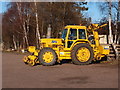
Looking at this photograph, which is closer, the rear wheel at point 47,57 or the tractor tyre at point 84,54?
the rear wheel at point 47,57

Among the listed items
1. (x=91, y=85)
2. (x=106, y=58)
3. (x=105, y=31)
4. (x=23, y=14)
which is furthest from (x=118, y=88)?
(x=23, y=14)

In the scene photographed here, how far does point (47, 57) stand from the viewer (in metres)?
14.5

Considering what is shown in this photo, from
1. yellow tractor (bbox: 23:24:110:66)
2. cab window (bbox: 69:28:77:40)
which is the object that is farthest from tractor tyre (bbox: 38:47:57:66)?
cab window (bbox: 69:28:77:40)

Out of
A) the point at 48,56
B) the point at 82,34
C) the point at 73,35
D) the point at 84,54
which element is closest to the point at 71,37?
the point at 73,35

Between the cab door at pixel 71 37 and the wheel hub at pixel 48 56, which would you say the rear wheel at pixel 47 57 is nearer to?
the wheel hub at pixel 48 56

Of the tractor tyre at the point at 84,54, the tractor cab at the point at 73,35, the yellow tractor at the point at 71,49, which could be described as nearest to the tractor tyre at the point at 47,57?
the yellow tractor at the point at 71,49

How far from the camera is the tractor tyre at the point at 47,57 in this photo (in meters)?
14.4

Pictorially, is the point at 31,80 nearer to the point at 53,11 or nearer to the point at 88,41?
the point at 88,41

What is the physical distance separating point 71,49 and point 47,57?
1.65m

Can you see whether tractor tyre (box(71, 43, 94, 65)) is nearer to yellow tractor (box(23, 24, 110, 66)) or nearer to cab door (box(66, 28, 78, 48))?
yellow tractor (box(23, 24, 110, 66))

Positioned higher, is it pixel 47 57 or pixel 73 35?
pixel 73 35

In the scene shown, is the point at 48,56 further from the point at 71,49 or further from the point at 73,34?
the point at 73,34

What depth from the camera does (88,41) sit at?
50.0 ft

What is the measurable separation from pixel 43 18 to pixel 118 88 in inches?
991
